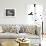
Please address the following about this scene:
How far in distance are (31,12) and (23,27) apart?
855mm

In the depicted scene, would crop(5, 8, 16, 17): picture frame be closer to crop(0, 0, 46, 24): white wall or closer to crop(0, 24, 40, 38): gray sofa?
crop(0, 0, 46, 24): white wall

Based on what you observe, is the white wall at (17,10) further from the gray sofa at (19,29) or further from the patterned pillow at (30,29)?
the patterned pillow at (30,29)

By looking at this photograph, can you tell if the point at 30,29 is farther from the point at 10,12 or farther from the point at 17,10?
the point at 10,12

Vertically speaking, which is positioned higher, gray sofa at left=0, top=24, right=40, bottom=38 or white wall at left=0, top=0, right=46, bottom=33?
white wall at left=0, top=0, right=46, bottom=33

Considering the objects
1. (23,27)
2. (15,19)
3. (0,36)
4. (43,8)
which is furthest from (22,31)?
(43,8)

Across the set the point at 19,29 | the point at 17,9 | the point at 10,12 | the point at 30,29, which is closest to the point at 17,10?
the point at 17,9

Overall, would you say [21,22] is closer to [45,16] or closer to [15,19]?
[15,19]

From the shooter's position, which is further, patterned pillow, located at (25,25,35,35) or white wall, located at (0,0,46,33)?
white wall, located at (0,0,46,33)

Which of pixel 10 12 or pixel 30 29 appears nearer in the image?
pixel 30 29

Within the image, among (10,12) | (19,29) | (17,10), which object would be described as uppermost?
(17,10)

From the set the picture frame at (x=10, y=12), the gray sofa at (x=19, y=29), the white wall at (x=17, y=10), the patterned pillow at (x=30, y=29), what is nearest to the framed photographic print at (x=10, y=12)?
the picture frame at (x=10, y=12)

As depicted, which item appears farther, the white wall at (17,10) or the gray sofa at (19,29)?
the white wall at (17,10)

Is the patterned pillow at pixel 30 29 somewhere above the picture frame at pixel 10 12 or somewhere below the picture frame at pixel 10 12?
below

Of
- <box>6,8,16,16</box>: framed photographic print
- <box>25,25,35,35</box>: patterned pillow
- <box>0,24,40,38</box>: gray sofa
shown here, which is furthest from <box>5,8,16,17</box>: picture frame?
<box>25,25,35,35</box>: patterned pillow
